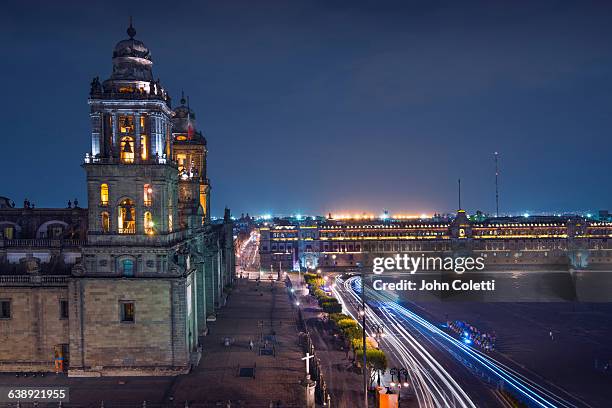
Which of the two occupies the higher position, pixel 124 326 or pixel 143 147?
pixel 143 147

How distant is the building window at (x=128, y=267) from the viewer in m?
48.2

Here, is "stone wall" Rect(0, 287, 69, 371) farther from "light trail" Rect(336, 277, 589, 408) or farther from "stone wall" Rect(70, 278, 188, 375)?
"light trail" Rect(336, 277, 589, 408)

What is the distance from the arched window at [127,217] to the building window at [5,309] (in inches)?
512

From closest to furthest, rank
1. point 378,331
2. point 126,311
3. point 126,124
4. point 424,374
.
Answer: point 126,311
point 126,124
point 424,374
point 378,331

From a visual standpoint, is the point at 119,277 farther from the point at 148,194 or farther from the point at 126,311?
the point at 148,194

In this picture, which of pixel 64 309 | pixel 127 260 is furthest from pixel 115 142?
pixel 64 309

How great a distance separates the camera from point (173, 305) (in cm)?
4822

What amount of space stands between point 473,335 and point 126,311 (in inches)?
1678

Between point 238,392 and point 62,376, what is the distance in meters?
16.5

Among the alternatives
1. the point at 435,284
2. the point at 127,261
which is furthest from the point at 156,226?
the point at 435,284

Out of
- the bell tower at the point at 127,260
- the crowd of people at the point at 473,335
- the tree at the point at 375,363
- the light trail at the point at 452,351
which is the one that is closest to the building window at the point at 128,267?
the bell tower at the point at 127,260

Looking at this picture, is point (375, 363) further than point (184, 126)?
No

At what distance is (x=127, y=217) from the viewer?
4881 centimetres

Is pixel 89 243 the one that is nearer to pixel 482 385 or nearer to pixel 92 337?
pixel 92 337
